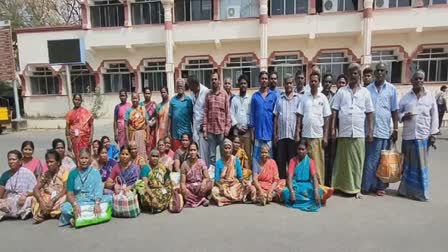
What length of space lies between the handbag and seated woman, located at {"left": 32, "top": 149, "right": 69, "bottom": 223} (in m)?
0.67

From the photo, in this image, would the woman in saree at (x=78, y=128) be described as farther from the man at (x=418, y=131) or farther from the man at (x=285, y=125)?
the man at (x=418, y=131)

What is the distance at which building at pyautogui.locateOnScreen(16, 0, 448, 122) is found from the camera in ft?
48.4

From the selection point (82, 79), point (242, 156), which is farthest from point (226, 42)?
point (242, 156)

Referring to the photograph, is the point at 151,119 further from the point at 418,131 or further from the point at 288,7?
the point at 288,7

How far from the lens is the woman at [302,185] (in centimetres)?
423

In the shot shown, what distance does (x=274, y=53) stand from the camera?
52.4 feet

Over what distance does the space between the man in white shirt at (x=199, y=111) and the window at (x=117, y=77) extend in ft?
42.3

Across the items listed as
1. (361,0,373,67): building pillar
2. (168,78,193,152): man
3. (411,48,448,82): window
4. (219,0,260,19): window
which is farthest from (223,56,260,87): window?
(168,78,193,152): man

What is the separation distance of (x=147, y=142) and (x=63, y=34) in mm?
14548

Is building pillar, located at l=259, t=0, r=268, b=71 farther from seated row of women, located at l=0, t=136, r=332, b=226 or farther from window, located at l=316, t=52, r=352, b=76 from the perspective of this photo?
seated row of women, located at l=0, t=136, r=332, b=226

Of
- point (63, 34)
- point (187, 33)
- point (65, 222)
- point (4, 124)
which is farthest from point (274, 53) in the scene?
point (65, 222)

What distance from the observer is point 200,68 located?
55.2 ft

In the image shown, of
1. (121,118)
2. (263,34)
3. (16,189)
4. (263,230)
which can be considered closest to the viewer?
(263,230)

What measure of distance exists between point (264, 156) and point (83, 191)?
235 centimetres
